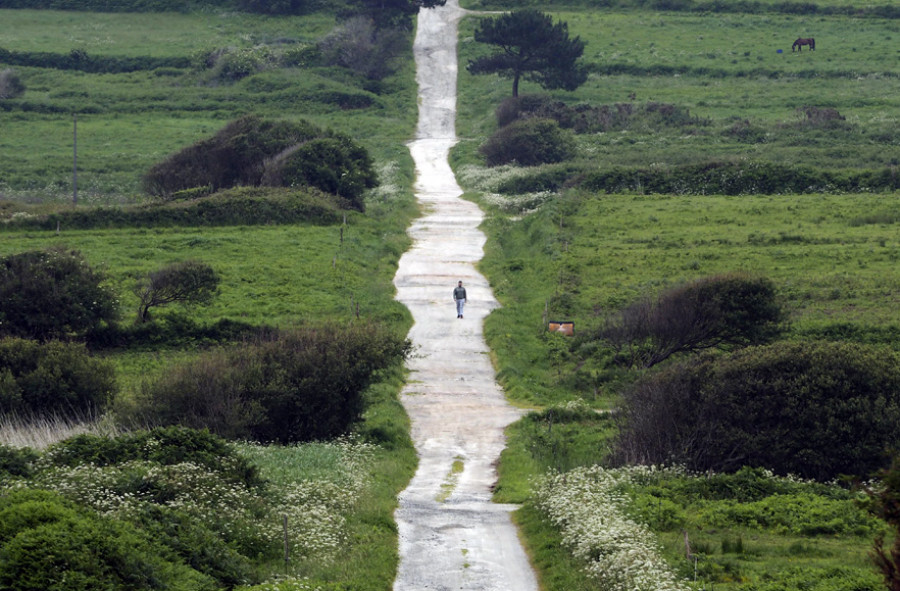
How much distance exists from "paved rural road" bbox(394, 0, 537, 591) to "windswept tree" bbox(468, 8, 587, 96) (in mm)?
15412

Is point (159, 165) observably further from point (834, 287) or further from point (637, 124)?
point (834, 287)

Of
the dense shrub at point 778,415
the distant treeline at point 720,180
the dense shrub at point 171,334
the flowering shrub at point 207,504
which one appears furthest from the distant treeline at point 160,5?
the flowering shrub at point 207,504

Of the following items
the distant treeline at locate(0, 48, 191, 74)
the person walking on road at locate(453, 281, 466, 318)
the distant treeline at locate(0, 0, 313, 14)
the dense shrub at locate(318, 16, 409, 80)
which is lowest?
the person walking on road at locate(453, 281, 466, 318)

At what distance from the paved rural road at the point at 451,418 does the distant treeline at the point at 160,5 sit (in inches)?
1637

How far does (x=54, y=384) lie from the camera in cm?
2552

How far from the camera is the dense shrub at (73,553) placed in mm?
12383

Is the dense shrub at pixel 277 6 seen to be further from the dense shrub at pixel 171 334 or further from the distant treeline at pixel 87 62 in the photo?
the dense shrub at pixel 171 334

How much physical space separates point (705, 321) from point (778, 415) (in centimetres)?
867

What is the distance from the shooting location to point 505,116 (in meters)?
69.2

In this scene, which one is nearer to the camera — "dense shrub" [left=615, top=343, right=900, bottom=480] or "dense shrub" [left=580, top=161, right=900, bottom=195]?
"dense shrub" [left=615, top=343, right=900, bottom=480]

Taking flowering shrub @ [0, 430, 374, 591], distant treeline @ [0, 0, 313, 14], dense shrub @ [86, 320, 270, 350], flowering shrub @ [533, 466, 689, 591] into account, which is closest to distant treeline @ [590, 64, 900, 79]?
distant treeline @ [0, 0, 313, 14]

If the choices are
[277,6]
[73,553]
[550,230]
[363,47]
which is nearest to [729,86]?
[363,47]

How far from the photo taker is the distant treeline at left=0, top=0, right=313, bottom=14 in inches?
3816

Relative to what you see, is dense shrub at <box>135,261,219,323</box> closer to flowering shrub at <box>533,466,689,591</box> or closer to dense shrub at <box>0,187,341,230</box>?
dense shrub at <box>0,187,341,230</box>
